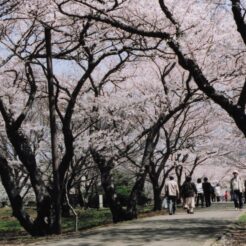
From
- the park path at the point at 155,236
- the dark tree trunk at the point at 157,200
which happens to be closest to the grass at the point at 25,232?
the dark tree trunk at the point at 157,200

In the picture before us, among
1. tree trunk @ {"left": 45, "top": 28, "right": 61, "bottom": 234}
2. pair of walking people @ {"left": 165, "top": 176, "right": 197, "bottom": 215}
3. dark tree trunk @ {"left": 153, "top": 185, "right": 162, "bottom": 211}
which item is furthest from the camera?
dark tree trunk @ {"left": 153, "top": 185, "right": 162, "bottom": 211}

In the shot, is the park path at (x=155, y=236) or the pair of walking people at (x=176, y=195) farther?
the pair of walking people at (x=176, y=195)

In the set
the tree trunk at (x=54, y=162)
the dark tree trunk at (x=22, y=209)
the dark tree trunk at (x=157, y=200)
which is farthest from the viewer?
the dark tree trunk at (x=157, y=200)

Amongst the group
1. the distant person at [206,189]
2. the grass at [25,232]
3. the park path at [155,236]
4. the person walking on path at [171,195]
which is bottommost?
the park path at [155,236]

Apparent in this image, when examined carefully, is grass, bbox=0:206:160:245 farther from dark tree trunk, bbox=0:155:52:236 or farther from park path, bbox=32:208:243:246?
park path, bbox=32:208:243:246

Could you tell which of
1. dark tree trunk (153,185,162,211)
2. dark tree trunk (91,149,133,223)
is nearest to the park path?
dark tree trunk (91,149,133,223)

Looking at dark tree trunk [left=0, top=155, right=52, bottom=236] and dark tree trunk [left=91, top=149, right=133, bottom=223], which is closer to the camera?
dark tree trunk [left=0, top=155, right=52, bottom=236]

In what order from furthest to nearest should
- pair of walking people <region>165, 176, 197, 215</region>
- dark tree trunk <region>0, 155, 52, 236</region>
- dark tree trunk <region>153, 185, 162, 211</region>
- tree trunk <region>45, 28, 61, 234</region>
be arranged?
dark tree trunk <region>153, 185, 162, 211</region> → pair of walking people <region>165, 176, 197, 215</region> → dark tree trunk <region>0, 155, 52, 236</region> → tree trunk <region>45, 28, 61, 234</region>

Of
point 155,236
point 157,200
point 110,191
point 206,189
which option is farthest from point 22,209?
point 157,200

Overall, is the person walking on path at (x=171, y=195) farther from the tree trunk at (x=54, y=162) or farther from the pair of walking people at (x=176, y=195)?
the tree trunk at (x=54, y=162)

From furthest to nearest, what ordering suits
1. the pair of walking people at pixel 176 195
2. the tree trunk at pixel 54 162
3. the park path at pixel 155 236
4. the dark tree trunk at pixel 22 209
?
the pair of walking people at pixel 176 195
the dark tree trunk at pixel 22 209
the tree trunk at pixel 54 162
the park path at pixel 155 236

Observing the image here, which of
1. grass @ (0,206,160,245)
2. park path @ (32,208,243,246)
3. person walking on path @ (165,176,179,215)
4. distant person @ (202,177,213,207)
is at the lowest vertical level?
park path @ (32,208,243,246)

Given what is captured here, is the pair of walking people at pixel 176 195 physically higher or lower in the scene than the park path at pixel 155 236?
higher

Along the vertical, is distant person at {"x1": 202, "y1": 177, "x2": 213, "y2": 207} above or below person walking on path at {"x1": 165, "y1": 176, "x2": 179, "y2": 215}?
above
